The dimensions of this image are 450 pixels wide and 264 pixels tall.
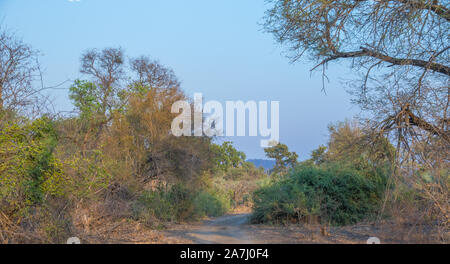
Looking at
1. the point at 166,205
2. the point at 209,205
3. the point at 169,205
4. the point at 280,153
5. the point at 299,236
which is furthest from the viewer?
the point at 280,153

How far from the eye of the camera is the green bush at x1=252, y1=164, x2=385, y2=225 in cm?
1220

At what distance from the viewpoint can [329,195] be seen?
12.8m

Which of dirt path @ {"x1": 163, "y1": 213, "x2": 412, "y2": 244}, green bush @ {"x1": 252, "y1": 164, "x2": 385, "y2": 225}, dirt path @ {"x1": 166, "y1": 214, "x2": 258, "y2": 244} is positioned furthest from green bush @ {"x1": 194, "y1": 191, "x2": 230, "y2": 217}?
dirt path @ {"x1": 163, "y1": 213, "x2": 412, "y2": 244}

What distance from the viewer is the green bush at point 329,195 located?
480 inches

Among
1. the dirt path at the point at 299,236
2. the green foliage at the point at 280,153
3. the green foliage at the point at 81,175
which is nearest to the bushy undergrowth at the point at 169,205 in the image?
the dirt path at the point at 299,236

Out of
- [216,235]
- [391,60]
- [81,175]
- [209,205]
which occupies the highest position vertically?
[391,60]

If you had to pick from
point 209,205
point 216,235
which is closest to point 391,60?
point 216,235

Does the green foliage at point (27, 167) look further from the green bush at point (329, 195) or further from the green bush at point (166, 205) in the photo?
the green bush at point (329, 195)

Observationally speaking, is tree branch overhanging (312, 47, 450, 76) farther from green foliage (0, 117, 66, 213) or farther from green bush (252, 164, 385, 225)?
green foliage (0, 117, 66, 213)

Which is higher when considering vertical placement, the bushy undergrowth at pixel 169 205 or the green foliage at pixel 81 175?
the green foliage at pixel 81 175

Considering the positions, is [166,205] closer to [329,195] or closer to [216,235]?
[216,235]

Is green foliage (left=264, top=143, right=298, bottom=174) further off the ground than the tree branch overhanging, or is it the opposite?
the tree branch overhanging
